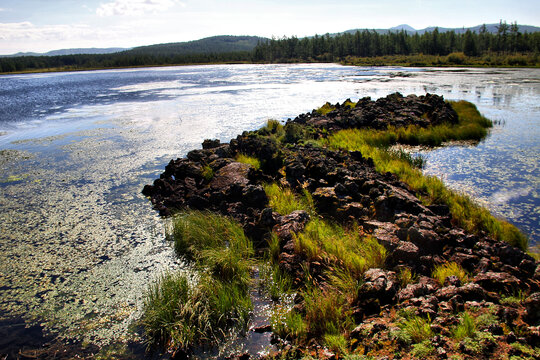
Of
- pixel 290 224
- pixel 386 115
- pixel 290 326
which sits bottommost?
pixel 290 326

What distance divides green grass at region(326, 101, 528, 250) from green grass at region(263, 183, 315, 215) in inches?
125

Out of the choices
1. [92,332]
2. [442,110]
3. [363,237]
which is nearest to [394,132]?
[442,110]

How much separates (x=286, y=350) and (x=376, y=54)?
134m

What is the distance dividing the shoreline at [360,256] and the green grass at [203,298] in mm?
152

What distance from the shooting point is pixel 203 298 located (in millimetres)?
5488

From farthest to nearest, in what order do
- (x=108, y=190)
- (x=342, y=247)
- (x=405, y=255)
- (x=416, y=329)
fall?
1. (x=108, y=190)
2. (x=342, y=247)
3. (x=405, y=255)
4. (x=416, y=329)

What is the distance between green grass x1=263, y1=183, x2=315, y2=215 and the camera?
8568 millimetres

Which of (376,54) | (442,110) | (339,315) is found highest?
(376,54)

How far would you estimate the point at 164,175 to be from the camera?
1168 cm

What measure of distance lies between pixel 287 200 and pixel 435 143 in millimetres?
10057

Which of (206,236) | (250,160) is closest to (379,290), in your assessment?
(206,236)

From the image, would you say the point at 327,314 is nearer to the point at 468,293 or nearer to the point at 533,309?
the point at 468,293

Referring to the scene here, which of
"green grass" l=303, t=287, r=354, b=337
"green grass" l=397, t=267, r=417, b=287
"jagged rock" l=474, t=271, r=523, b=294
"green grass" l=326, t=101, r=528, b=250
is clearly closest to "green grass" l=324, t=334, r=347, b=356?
"green grass" l=303, t=287, r=354, b=337

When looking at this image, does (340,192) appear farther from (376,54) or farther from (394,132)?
(376,54)
